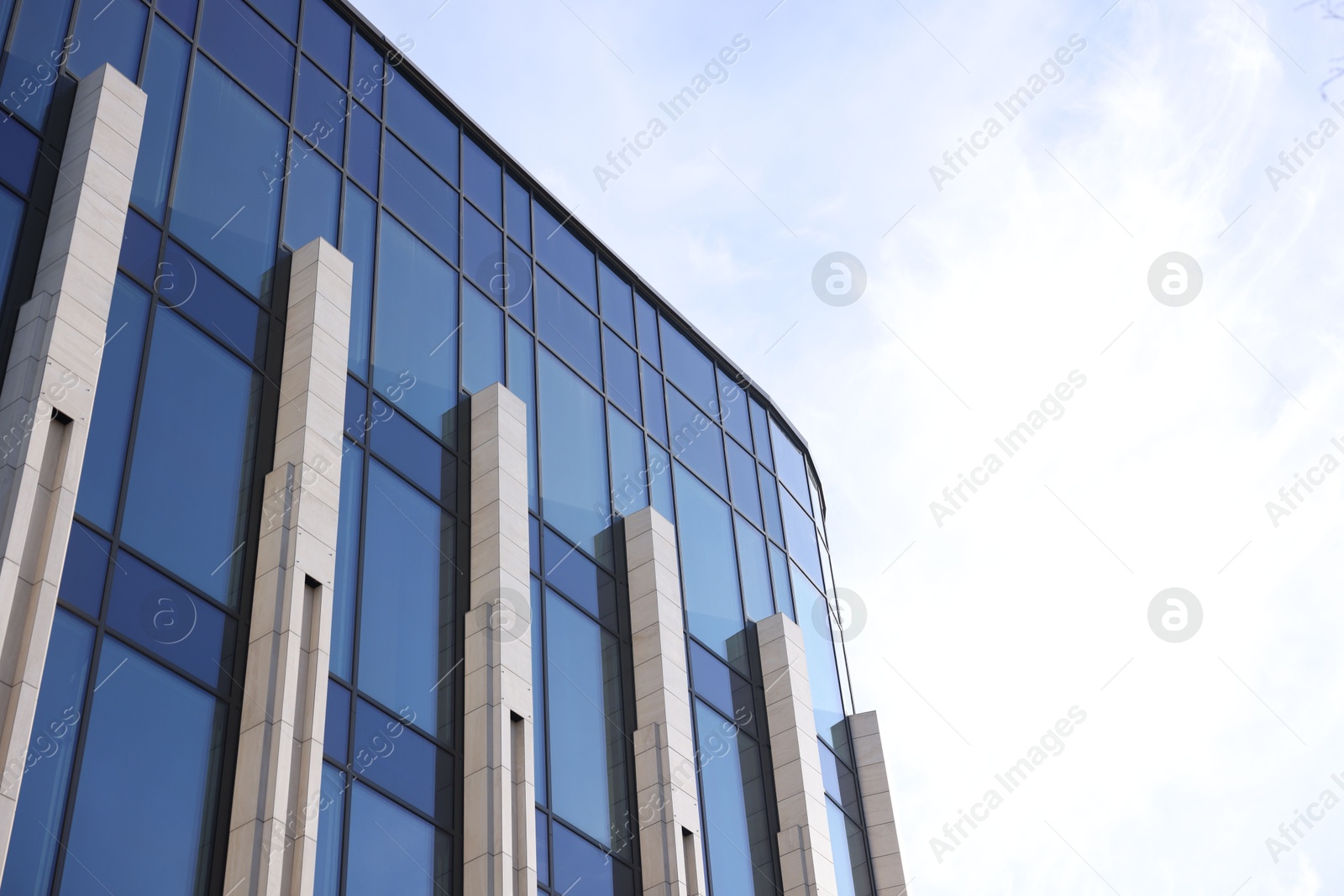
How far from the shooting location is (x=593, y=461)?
28.0 metres

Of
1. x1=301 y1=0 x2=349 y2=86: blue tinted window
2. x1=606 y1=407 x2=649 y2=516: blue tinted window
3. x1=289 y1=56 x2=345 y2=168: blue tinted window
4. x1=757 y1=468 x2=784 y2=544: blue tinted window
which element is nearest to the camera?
x1=289 y1=56 x2=345 y2=168: blue tinted window

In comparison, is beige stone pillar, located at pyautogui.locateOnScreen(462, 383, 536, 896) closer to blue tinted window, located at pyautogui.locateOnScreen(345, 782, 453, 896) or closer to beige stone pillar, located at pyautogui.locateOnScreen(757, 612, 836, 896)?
blue tinted window, located at pyautogui.locateOnScreen(345, 782, 453, 896)

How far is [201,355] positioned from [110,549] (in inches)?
150

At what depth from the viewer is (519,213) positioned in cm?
2991

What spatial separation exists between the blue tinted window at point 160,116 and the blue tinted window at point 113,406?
181cm

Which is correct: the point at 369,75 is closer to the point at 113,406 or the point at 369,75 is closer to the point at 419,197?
the point at 419,197

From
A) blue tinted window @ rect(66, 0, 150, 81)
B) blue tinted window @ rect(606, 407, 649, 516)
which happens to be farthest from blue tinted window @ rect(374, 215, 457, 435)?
blue tinted window @ rect(66, 0, 150, 81)

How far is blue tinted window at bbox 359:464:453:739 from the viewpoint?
20438 millimetres

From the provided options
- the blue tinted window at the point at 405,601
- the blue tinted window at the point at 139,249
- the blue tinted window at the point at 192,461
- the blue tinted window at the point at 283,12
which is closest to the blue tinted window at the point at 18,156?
the blue tinted window at the point at 139,249

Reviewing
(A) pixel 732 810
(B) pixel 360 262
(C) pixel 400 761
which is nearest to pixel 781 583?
(A) pixel 732 810

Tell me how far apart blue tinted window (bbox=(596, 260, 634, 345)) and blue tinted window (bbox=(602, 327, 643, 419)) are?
426mm

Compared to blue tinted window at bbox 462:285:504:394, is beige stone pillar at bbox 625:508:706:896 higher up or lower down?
lower down

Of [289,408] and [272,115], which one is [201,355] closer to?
[289,408]

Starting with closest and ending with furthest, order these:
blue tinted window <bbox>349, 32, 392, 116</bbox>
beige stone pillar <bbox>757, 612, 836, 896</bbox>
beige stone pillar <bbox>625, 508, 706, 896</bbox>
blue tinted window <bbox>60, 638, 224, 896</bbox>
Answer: blue tinted window <bbox>60, 638, 224, 896</bbox>
beige stone pillar <bbox>625, 508, 706, 896</bbox>
blue tinted window <bbox>349, 32, 392, 116</bbox>
beige stone pillar <bbox>757, 612, 836, 896</bbox>
